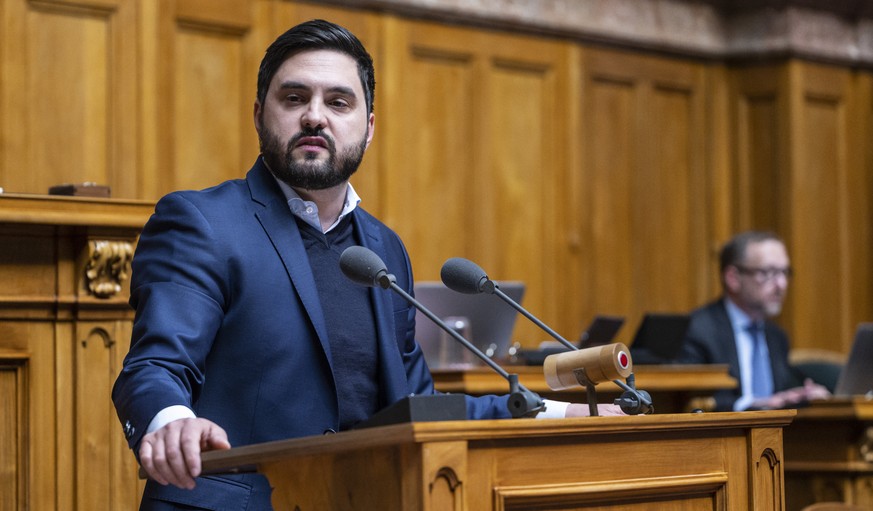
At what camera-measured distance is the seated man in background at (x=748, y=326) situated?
20.7ft

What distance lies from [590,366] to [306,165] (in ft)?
2.51

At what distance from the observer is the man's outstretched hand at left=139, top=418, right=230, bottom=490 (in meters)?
2.06

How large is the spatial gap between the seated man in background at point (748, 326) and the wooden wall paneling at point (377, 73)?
1653 mm

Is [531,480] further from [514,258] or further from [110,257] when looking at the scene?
[514,258]

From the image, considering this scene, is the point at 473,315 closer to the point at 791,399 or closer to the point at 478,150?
the point at 791,399

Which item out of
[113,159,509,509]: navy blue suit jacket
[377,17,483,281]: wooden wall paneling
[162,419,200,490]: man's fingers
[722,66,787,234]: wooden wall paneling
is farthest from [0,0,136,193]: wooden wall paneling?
[722,66,787,234]: wooden wall paneling

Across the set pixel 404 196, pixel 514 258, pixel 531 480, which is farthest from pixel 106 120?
pixel 531 480

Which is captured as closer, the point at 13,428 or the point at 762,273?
the point at 13,428

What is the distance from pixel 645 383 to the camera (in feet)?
17.2

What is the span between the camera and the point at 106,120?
230 inches

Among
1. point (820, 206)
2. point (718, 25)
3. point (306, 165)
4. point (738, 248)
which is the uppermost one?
point (718, 25)

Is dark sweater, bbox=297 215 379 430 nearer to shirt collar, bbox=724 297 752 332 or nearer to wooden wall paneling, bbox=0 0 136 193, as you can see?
wooden wall paneling, bbox=0 0 136 193

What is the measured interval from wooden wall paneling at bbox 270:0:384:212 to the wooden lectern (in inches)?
171

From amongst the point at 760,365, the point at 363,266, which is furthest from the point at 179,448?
the point at 760,365
